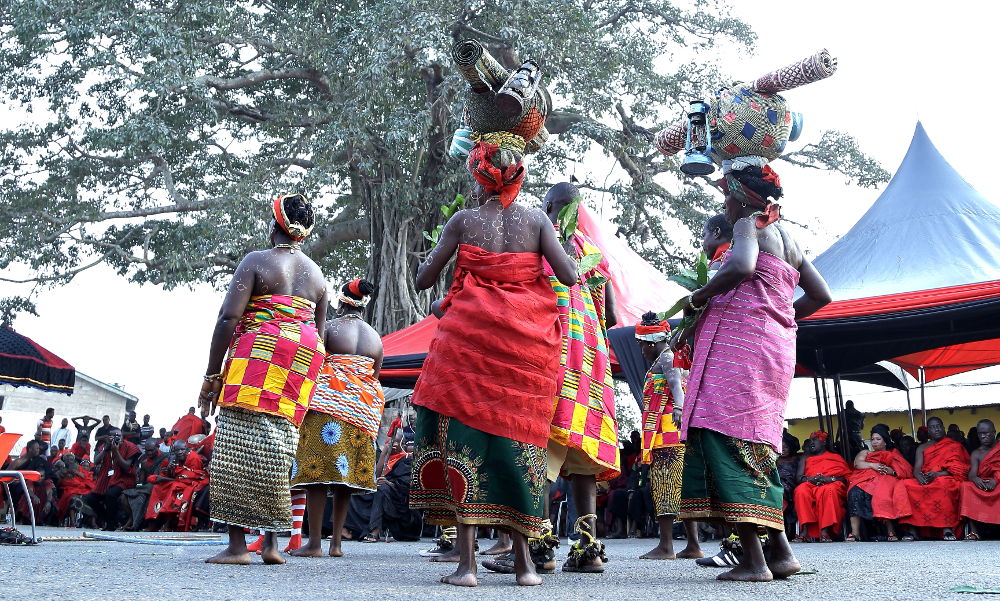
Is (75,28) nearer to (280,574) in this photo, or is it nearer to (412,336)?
(412,336)

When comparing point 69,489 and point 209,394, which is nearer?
point 209,394

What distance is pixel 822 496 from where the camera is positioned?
9.29m

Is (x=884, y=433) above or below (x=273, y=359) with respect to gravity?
above

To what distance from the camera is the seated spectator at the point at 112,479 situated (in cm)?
1172

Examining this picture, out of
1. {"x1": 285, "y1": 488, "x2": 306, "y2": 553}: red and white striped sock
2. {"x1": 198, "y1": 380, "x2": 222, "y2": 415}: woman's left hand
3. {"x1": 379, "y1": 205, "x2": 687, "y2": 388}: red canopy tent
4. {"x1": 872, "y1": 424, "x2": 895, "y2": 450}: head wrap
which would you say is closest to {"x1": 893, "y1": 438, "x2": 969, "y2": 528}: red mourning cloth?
→ {"x1": 872, "y1": 424, "x2": 895, "y2": 450}: head wrap

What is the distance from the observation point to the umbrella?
11582mm

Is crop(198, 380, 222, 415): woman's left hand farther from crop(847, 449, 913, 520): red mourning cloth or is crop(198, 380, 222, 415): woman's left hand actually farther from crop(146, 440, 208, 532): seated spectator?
crop(847, 449, 913, 520): red mourning cloth

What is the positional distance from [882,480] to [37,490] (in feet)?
32.2

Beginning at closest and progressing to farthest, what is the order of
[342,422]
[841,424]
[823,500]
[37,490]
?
[342,422], [823,500], [841,424], [37,490]

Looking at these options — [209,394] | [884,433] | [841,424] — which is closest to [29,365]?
[209,394]

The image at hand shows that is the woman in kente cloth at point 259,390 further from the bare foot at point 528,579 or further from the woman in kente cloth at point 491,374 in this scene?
the bare foot at point 528,579

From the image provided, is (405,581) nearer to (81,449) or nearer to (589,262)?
(589,262)

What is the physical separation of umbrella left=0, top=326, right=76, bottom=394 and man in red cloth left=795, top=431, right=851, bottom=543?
28.8 ft

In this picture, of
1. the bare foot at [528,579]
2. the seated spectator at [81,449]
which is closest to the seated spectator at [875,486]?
the bare foot at [528,579]
